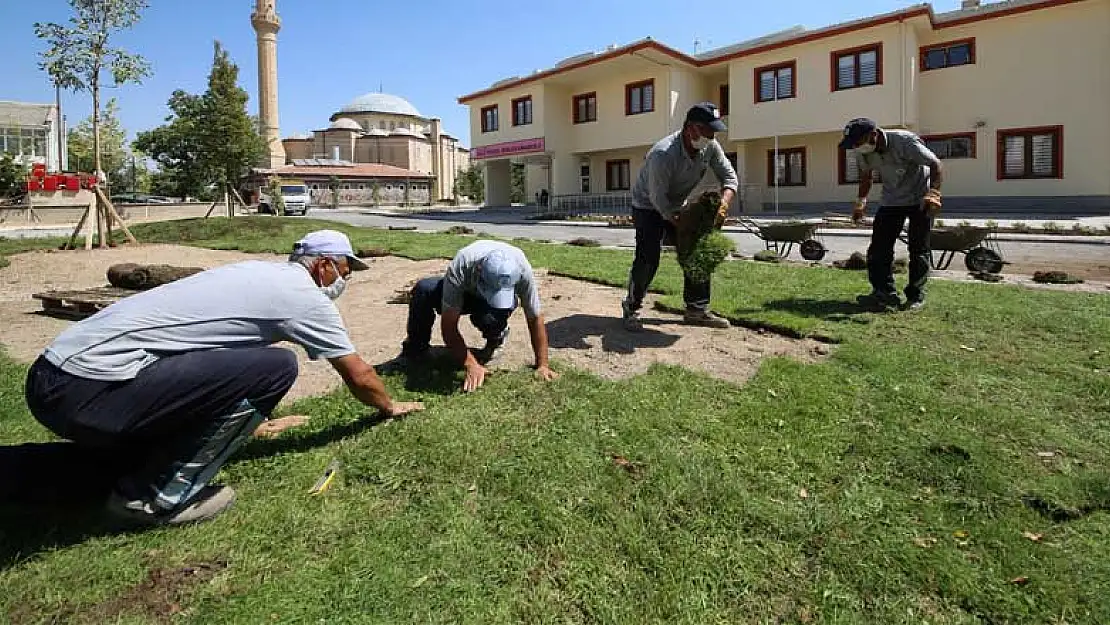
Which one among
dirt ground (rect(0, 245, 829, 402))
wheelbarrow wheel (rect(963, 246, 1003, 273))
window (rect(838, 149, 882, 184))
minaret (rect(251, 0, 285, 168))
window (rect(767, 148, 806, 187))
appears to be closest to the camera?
dirt ground (rect(0, 245, 829, 402))

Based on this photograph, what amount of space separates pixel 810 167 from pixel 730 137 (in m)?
3.45

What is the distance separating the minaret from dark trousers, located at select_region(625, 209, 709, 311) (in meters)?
56.5

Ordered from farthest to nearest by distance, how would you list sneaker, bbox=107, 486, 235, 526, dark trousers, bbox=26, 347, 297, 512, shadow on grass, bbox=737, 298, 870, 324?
shadow on grass, bbox=737, 298, 870, 324
sneaker, bbox=107, 486, 235, 526
dark trousers, bbox=26, 347, 297, 512

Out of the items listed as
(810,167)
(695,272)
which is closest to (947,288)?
(695,272)

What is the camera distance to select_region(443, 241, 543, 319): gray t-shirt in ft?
13.9

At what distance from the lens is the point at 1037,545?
2721mm

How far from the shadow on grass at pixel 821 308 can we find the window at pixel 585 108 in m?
28.7

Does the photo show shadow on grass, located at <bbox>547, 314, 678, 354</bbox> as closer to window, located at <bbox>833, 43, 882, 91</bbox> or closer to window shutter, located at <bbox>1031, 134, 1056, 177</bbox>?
window, located at <bbox>833, 43, 882, 91</bbox>

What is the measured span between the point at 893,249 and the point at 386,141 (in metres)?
79.9

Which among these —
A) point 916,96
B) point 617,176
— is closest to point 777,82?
point 916,96

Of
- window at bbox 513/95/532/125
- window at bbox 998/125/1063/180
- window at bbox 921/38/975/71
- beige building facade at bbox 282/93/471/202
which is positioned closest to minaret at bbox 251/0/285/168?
beige building facade at bbox 282/93/471/202

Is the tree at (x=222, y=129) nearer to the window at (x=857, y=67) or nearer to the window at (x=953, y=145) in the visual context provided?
the window at (x=857, y=67)

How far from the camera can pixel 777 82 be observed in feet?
90.9

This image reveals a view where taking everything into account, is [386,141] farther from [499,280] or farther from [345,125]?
[499,280]
